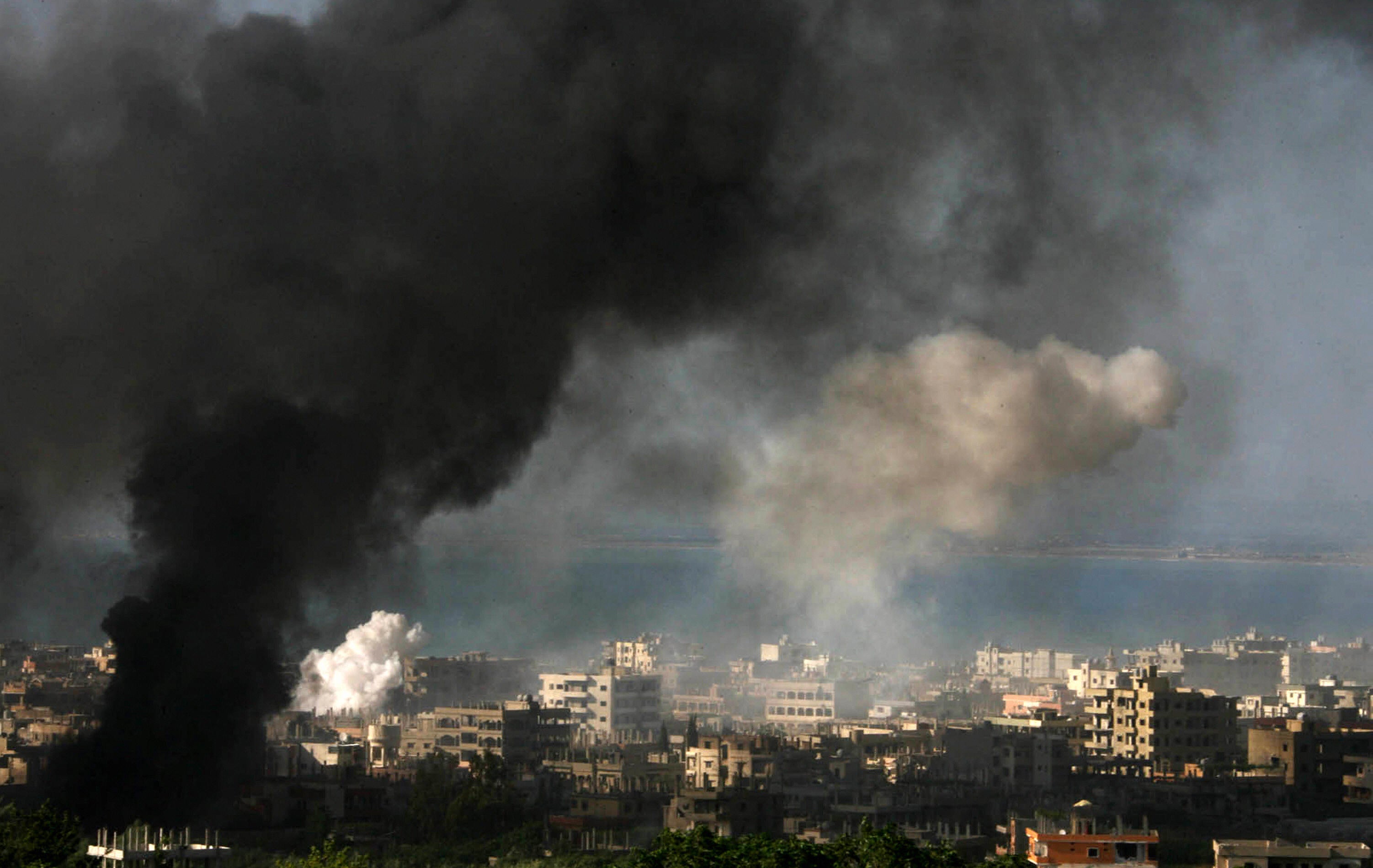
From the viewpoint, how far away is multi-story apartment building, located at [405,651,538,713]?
7069cm

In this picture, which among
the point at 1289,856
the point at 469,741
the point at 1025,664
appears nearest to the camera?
the point at 1289,856

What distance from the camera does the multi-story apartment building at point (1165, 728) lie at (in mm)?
53844

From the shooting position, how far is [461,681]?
73.1 metres

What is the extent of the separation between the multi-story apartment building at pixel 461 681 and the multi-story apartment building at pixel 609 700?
300 centimetres

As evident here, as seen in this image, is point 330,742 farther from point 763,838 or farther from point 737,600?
point 737,600

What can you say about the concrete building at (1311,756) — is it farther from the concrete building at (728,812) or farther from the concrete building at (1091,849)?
the concrete building at (1091,849)

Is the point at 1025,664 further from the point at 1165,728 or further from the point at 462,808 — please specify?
the point at 462,808

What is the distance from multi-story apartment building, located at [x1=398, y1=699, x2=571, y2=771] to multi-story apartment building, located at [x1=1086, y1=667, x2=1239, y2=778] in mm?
12788

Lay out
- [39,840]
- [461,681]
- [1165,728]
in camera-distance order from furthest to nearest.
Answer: [461,681] → [1165,728] → [39,840]

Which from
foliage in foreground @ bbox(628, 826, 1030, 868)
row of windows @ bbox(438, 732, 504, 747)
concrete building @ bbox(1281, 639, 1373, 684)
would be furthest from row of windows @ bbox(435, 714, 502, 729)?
concrete building @ bbox(1281, 639, 1373, 684)

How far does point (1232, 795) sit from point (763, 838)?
66.7 ft

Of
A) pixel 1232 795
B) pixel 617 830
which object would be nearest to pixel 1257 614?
pixel 1232 795

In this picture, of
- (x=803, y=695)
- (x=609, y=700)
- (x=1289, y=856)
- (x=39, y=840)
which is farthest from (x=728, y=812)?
(x=803, y=695)

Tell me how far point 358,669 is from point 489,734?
18281 millimetres
